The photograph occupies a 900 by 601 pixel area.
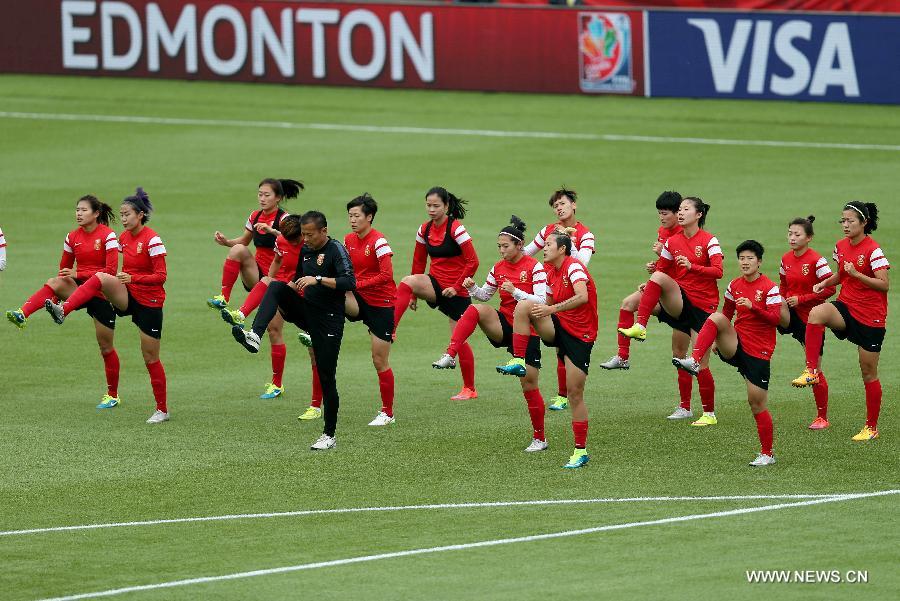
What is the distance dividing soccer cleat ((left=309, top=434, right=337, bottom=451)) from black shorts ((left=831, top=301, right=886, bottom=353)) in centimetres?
517

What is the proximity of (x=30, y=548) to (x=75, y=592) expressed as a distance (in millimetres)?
1325

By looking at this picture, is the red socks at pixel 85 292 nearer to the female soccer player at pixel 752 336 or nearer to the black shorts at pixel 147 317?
the black shorts at pixel 147 317

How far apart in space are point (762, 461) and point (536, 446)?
7.38ft

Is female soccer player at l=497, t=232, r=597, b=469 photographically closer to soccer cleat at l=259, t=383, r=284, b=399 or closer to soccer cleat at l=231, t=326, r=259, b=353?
soccer cleat at l=231, t=326, r=259, b=353

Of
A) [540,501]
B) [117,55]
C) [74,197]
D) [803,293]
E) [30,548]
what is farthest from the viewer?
[117,55]

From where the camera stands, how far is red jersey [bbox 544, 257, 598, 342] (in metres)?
15.1

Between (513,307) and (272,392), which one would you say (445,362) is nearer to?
(513,307)

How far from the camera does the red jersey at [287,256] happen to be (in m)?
17.2

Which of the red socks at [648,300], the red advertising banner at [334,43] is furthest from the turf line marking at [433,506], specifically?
the red advertising banner at [334,43]

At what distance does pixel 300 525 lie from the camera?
13305mm

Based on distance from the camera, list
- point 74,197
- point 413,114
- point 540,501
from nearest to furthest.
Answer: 1. point 540,501
2. point 74,197
3. point 413,114

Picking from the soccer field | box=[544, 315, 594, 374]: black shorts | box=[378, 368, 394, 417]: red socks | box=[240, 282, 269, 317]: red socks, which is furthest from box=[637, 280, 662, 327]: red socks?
box=[240, 282, 269, 317]: red socks

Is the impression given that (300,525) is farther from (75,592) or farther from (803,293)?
(803,293)

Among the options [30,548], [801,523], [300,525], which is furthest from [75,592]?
[801,523]
